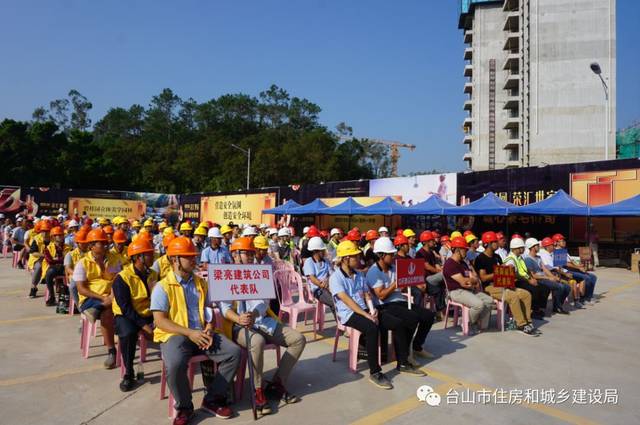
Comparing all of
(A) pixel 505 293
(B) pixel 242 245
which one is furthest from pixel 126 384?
(A) pixel 505 293

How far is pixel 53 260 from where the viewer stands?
7.51 m

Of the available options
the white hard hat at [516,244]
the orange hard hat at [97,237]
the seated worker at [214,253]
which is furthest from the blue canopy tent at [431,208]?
the orange hard hat at [97,237]

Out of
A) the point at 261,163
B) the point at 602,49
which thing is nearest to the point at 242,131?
the point at 261,163

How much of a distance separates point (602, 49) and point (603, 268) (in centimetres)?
3334

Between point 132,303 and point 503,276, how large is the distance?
492cm

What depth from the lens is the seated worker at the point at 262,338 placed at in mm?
3654

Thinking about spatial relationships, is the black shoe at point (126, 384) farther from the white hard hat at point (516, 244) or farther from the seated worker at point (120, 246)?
the white hard hat at point (516, 244)

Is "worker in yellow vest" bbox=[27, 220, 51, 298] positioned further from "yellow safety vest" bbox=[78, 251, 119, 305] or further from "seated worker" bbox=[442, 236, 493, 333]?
"seated worker" bbox=[442, 236, 493, 333]

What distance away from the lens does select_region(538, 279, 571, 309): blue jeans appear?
24.4ft

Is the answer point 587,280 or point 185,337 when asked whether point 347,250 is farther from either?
point 587,280

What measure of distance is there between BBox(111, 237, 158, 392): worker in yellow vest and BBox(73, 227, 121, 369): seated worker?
646 millimetres

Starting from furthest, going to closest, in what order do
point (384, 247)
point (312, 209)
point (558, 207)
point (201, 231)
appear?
point (312, 209) → point (558, 207) → point (201, 231) → point (384, 247)

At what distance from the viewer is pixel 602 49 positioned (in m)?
38.4

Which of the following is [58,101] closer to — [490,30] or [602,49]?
[490,30]
